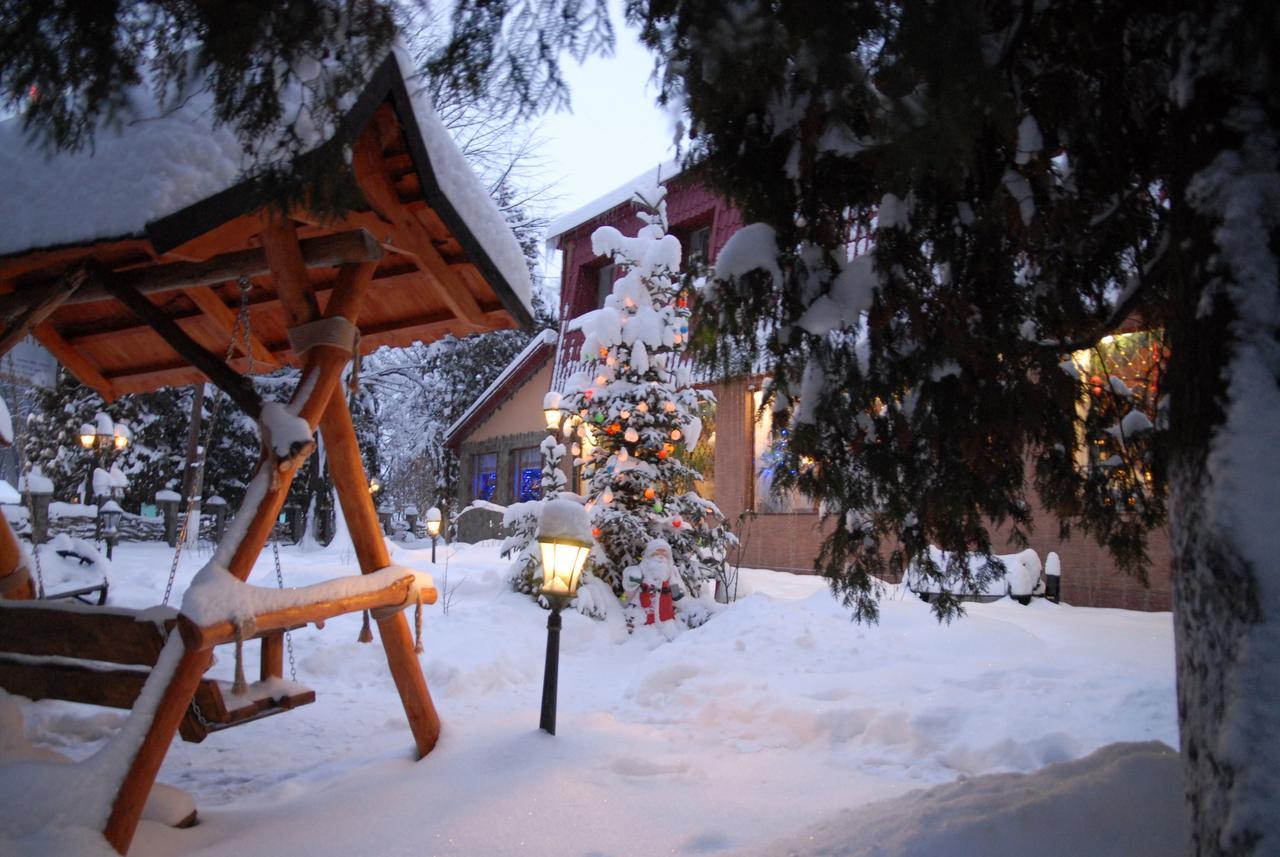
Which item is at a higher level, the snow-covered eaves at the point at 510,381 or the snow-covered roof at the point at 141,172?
the snow-covered eaves at the point at 510,381

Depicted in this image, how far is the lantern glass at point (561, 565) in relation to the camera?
5097 millimetres

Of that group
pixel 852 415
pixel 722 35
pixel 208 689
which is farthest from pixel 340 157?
pixel 208 689

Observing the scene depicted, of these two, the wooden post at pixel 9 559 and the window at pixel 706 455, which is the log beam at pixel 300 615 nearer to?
the wooden post at pixel 9 559

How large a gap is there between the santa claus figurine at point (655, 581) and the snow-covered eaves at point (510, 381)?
8400mm

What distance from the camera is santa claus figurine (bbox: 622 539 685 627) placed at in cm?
955

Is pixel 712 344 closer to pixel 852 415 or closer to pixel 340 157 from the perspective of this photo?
pixel 852 415

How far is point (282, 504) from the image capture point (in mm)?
→ 3916

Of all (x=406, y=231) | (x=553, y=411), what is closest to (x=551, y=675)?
(x=406, y=231)

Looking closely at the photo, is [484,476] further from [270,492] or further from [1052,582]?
[270,492]

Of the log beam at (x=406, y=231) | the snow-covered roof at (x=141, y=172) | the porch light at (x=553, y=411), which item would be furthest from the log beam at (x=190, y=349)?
the porch light at (x=553, y=411)

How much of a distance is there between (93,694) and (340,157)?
3.09 metres

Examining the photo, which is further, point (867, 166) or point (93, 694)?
point (93, 694)

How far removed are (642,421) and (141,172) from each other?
7.57 m

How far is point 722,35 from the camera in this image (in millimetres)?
2189
